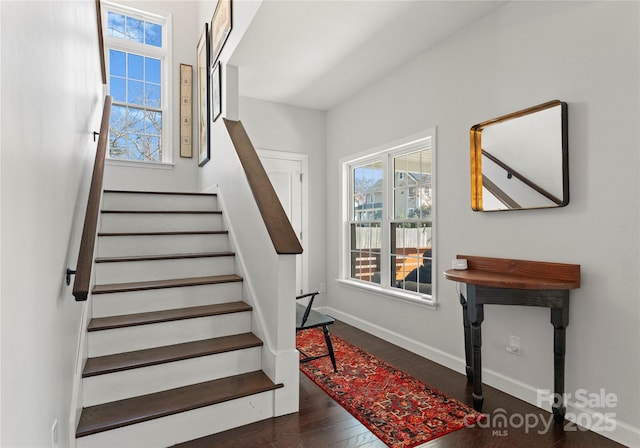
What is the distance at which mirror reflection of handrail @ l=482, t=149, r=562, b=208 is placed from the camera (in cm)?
232

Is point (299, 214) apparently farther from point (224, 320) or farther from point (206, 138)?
point (224, 320)

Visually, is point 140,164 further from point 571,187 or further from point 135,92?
point 571,187

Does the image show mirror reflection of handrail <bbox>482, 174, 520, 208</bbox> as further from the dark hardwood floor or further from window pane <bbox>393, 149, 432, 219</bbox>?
the dark hardwood floor

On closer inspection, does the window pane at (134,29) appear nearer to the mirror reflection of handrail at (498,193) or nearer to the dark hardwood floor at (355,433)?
the mirror reflection of handrail at (498,193)

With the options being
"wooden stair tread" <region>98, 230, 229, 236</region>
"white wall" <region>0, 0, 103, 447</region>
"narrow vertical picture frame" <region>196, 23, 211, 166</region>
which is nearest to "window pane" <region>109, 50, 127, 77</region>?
"narrow vertical picture frame" <region>196, 23, 211, 166</region>

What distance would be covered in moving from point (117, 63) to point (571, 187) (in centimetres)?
501

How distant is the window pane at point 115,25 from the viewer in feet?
14.6

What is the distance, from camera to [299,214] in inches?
186

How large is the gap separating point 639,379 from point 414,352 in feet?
5.56

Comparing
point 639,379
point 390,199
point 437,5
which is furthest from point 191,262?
point 639,379

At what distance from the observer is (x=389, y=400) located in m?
2.44

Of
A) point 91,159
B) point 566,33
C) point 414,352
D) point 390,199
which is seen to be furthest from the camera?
point 390,199

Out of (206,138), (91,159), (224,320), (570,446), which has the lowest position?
(570,446)

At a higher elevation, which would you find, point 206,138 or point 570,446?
point 206,138
